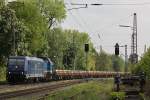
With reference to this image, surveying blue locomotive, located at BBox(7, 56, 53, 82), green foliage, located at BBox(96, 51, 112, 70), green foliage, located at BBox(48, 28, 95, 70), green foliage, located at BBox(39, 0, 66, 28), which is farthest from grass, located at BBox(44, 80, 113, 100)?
green foliage, located at BBox(96, 51, 112, 70)

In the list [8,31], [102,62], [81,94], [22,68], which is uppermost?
[8,31]

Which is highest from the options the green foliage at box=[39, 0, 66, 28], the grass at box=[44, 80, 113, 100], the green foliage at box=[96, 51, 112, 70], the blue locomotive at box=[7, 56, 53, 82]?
the green foliage at box=[39, 0, 66, 28]

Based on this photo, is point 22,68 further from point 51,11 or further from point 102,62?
point 102,62

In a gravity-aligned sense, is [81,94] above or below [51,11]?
below

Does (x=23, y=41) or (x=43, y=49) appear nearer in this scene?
(x=23, y=41)

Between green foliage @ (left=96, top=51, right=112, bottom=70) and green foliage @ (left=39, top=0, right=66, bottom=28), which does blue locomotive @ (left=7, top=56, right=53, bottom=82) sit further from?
green foliage @ (left=96, top=51, right=112, bottom=70)

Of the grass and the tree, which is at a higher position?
the tree

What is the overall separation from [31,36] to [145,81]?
61.0 metres

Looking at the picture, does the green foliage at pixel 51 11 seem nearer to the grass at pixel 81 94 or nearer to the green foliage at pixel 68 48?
the green foliage at pixel 68 48

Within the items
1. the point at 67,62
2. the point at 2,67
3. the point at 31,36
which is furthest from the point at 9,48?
the point at 67,62

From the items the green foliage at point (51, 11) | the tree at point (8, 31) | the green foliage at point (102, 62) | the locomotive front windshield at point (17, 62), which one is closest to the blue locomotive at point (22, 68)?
the locomotive front windshield at point (17, 62)

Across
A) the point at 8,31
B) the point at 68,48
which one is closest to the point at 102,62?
the point at 68,48

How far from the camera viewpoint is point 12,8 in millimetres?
96125

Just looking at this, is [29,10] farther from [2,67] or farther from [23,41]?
[2,67]
